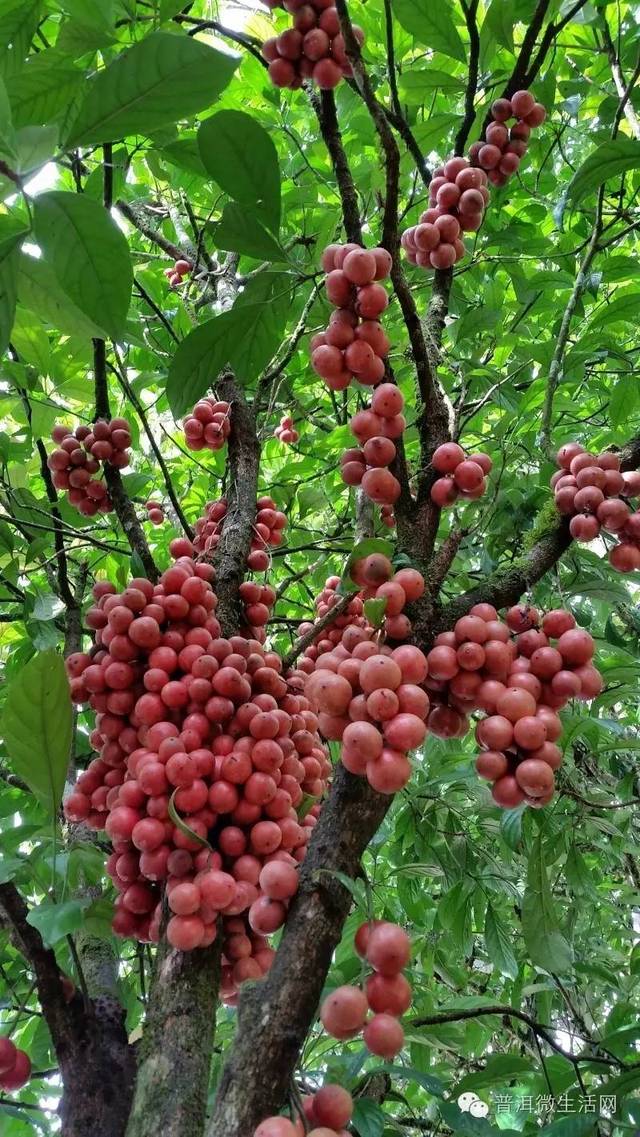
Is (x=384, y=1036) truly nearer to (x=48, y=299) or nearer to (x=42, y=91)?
(x=48, y=299)

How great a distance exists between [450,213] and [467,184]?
0.07m

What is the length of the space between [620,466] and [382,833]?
249cm

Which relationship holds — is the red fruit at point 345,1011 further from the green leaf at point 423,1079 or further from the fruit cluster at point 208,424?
the fruit cluster at point 208,424

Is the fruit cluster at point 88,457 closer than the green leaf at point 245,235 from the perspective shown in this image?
No

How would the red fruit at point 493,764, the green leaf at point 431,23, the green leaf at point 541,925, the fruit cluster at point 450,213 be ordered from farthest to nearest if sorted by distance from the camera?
the green leaf at point 431,23
the fruit cluster at point 450,213
the green leaf at point 541,925
the red fruit at point 493,764

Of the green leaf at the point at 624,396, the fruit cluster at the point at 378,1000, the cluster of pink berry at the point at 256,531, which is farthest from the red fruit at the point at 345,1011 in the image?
the green leaf at the point at 624,396

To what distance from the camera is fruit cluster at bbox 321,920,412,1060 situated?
44.5 inches

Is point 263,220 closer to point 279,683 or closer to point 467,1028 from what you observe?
point 279,683

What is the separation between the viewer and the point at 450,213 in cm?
198

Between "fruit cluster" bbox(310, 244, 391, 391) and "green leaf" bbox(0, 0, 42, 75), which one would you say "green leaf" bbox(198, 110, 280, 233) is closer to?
"fruit cluster" bbox(310, 244, 391, 391)

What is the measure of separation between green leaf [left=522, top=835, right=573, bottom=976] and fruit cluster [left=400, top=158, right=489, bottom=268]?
55.7 inches

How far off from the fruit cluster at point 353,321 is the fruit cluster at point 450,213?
584 mm

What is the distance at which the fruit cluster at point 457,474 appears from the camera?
1540mm

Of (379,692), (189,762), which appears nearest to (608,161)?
(379,692)
